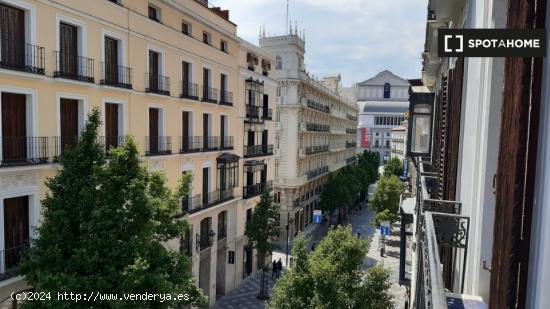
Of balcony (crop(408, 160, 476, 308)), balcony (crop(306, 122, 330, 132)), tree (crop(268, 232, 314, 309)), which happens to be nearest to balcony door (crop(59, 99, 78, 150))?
tree (crop(268, 232, 314, 309))

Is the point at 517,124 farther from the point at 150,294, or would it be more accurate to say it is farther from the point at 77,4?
the point at 77,4

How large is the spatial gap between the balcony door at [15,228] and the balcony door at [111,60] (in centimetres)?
524

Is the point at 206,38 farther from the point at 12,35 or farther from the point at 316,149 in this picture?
the point at 316,149

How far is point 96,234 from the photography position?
9.70 metres

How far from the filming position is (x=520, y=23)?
114 inches

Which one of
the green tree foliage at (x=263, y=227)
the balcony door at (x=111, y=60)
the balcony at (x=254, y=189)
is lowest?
the green tree foliage at (x=263, y=227)

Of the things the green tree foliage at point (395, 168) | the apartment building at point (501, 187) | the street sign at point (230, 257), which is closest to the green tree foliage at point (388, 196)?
the street sign at point (230, 257)

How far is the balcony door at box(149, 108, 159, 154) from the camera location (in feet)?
61.4

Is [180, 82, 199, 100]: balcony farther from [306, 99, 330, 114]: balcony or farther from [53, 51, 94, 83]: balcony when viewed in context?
[306, 99, 330, 114]: balcony

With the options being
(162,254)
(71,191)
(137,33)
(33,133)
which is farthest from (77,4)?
(162,254)

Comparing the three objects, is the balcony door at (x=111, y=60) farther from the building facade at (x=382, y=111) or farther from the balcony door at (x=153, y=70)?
the building facade at (x=382, y=111)

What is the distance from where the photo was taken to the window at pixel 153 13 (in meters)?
18.5

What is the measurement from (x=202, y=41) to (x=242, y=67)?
4655 mm

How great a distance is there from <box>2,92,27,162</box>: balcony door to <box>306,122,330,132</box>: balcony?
100ft
